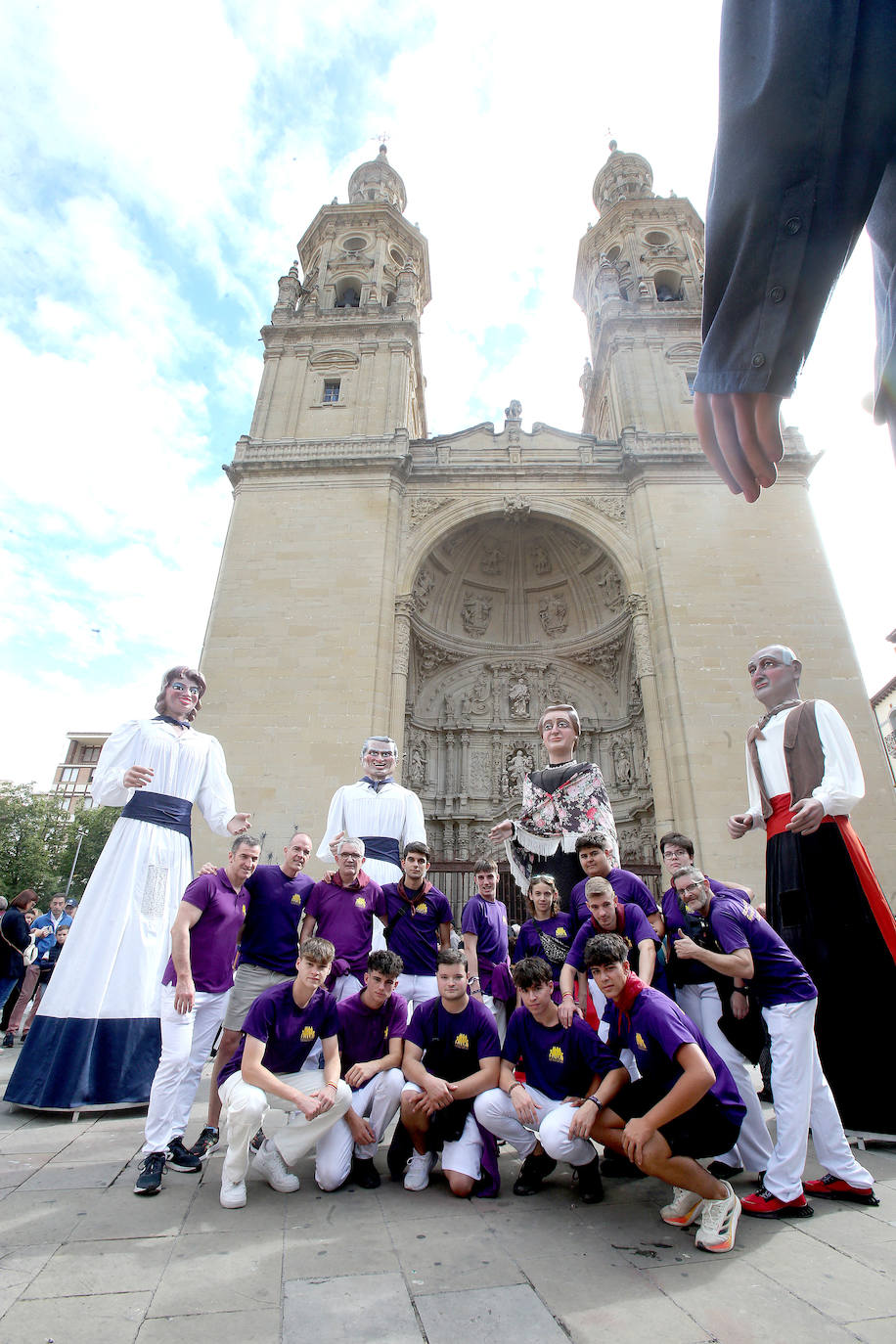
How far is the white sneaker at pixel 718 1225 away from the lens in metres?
2.34

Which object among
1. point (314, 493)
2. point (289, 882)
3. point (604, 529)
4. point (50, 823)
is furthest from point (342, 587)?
point (50, 823)

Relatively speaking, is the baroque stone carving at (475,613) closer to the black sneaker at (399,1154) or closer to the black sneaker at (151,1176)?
the black sneaker at (399,1154)

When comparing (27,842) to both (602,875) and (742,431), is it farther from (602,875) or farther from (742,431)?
(742,431)

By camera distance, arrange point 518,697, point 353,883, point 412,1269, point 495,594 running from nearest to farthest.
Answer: point 412,1269 < point 353,883 < point 518,697 < point 495,594

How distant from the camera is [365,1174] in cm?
317

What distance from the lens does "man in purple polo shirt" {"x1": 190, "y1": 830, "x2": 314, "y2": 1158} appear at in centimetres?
415

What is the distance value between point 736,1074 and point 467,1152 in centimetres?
152

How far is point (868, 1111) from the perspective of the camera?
3707mm

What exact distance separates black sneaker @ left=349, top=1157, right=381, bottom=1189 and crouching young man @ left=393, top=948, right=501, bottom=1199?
15 centimetres

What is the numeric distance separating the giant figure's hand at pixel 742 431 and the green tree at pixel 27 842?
33.6 meters

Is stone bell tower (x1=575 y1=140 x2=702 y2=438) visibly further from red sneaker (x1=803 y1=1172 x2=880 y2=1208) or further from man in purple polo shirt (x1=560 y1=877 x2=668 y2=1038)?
→ red sneaker (x1=803 y1=1172 x2=880 y2=1208)

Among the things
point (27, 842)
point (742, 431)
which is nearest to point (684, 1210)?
point (742, 431)

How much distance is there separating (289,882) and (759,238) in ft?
13.9

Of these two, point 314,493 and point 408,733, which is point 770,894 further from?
point 314,493
